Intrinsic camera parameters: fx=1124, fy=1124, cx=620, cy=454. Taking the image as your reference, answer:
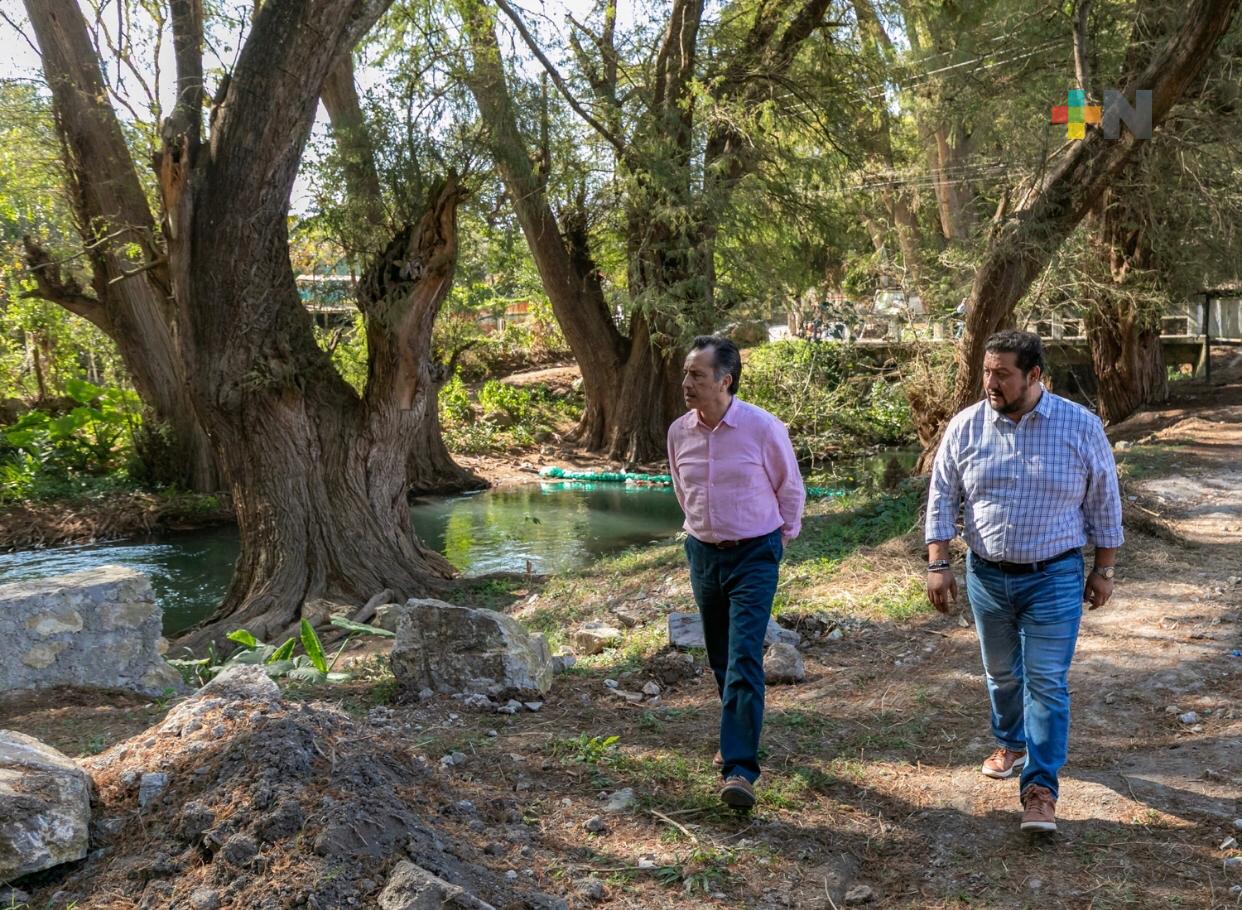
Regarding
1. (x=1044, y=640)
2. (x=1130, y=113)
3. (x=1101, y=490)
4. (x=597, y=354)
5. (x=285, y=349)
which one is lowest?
(x=1044, y=640)

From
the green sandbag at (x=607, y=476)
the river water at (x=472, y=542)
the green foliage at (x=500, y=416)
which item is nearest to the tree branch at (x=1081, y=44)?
the river water at (x=472, y=542)

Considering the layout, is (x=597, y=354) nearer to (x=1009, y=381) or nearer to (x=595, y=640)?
(x=595, y=640)

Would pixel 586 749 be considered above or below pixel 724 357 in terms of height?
below

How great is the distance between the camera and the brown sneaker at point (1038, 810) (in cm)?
393

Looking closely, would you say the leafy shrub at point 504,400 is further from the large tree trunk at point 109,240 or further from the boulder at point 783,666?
the boulder at point 783,666

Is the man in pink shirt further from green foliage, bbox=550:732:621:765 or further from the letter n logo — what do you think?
the letter n logo

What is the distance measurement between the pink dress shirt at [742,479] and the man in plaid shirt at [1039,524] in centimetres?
71

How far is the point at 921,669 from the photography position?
6.20 meters

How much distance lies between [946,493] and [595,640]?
11.8 feet

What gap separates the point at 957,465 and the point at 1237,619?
134 inches

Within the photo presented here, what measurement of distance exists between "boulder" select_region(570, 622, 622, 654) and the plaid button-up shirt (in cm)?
365

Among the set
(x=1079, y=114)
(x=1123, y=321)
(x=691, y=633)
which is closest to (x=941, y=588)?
(x=691, y=633)

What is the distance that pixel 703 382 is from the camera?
13.9ft
